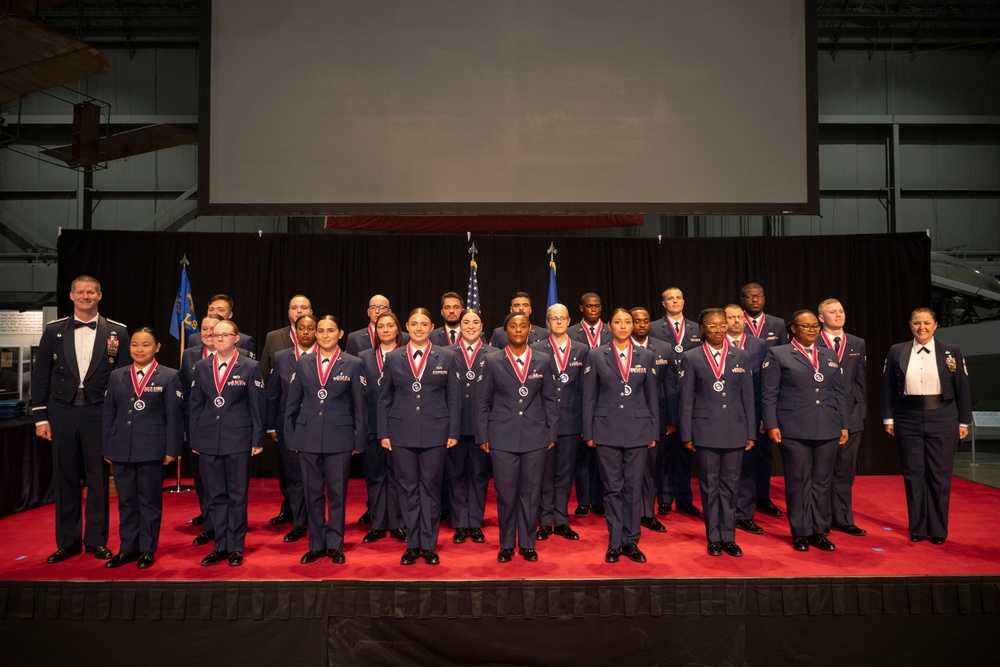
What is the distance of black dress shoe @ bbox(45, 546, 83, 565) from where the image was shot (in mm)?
4152

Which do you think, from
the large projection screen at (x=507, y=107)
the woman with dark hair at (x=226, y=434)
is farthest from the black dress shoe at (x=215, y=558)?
the large projection screen at (x=507, y=107)

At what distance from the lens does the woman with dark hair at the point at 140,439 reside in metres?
4.08

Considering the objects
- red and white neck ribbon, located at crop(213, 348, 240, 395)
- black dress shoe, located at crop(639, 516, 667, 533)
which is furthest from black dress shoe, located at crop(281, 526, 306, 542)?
black dress shoe, located at crop(639, 516, 667, 533)

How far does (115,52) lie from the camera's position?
38.6ft

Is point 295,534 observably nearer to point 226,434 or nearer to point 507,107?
point 226,434

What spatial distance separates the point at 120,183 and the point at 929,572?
42.4 feet

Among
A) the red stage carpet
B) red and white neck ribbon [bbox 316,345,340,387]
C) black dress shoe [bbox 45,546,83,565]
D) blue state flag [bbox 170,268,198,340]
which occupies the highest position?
blue state flag [bbox 170,268,198,340]

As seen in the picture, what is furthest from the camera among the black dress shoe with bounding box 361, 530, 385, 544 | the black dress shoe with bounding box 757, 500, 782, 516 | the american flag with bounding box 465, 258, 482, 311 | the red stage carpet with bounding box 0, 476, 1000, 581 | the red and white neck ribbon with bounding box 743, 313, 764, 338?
the american flag with bounding box 465, 258, 482, 311

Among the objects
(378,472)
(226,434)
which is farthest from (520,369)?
(226,434)

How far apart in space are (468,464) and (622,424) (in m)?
1.22

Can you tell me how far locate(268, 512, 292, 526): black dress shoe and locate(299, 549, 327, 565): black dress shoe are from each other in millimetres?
972

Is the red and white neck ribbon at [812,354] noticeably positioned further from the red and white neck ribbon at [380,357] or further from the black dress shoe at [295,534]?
the black dress shoe at [295,534]

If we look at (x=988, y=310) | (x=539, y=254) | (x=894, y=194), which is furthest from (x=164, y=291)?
(x=988, y=310)

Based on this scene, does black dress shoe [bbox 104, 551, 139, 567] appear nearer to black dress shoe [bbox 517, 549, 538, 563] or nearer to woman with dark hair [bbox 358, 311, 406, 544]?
woman with dark hair [bbox 358, 311, 406, 544]
